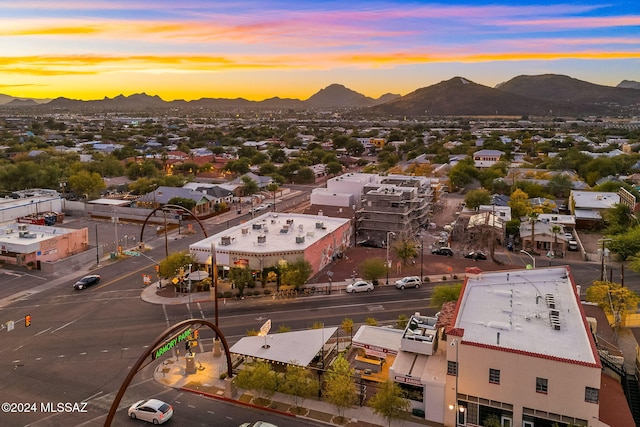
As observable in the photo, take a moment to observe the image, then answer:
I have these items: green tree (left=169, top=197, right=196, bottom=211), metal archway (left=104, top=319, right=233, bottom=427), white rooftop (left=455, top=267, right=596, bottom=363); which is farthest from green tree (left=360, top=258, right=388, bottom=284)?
green tree (left=169, top=197, right=196, bottom=211)

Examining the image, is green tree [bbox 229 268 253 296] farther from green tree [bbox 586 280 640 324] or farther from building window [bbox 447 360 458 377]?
green tree [bbox 586 280 640 324]

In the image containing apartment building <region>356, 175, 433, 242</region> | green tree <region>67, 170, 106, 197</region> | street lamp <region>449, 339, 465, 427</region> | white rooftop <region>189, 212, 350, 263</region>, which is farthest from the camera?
green tree <region>67, 170, 106, 197</region>

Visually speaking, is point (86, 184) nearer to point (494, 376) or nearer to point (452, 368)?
point (452, 368)

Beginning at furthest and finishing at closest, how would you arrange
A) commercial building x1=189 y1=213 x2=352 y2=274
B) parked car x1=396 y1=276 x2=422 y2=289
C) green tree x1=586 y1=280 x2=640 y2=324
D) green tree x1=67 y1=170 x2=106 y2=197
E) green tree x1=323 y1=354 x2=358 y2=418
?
green tree x1=67 y1=170 x2=106 y2=197
commercial building x1=189 y1=213 x2=352 y2=274
parked car x1=396 y1=276 x2=422 y2=289
green tree x1=586 y1=280 x2=640 y2=324
green tree x1=323 y1=354 x2=358 y2=418

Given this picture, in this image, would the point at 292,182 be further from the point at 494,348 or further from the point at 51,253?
the point at 494,348

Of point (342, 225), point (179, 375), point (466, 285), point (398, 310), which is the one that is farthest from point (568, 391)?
point (342, 225)

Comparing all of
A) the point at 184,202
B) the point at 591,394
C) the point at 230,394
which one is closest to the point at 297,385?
the point at 230,394
